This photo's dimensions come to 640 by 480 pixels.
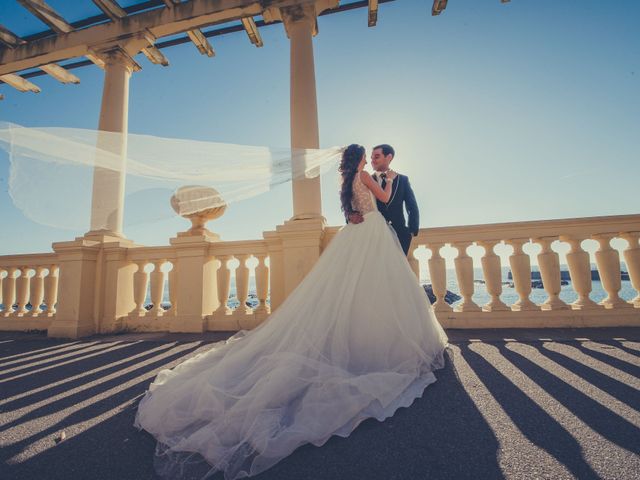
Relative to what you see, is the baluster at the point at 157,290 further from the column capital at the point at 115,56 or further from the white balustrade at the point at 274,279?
the column capital at the point at 115,56

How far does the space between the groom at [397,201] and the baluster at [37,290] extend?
20.7ft

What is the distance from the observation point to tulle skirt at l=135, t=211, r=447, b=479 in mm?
1283

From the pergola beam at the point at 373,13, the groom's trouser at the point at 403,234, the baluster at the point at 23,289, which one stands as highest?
the pergola beam at the point at 373,13

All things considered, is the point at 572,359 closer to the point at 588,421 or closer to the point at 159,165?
the point at 588,421

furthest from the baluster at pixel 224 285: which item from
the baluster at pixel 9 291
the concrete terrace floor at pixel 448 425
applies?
the baluster at pixel 9 291

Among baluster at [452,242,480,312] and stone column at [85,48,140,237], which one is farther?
stone column at [85,48,140,237]

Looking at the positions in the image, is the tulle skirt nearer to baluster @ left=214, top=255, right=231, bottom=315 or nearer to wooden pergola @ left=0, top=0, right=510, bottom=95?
baluster @ left=214, top=255, right=231, bottom=315

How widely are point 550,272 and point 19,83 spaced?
1245 cm

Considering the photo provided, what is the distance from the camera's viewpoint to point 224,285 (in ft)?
14.5

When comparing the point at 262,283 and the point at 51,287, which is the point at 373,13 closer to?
the point at 262,283

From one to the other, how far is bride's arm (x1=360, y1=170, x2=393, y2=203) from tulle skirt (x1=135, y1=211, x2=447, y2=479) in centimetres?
22

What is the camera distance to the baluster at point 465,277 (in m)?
3.73

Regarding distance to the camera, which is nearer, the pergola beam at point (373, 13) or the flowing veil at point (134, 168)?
the flowing veil at point (134, 168)

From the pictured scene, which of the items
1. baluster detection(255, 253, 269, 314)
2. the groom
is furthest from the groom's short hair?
baluster detection(255, 253, 269, 314)
